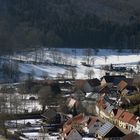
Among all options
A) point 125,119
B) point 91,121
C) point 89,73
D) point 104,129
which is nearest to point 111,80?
point 89,73

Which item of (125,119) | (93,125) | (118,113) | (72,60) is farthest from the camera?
(72,60)

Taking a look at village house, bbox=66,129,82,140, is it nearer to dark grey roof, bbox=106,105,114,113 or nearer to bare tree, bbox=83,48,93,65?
dark grey roof, bbox=106,105,114,113

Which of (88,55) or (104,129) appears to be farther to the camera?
(88,55)

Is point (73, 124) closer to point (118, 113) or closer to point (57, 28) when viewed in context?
point (118, 113)

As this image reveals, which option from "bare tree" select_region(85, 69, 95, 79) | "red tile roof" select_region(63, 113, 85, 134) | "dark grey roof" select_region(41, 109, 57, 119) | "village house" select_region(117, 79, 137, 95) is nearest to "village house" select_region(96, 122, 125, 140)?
"red tile roof" select_region(63, 113, 85, 134)

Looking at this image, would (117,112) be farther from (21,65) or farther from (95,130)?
(21,65)

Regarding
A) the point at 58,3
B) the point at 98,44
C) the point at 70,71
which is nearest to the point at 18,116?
the point at 70,71

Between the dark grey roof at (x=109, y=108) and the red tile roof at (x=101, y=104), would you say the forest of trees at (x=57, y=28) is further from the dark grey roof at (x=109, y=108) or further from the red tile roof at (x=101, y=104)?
the dark grey roof at (x=109, y=108)
